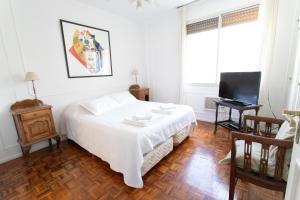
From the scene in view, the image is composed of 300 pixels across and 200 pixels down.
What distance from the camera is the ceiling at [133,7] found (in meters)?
2.91

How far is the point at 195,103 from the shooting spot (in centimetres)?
372

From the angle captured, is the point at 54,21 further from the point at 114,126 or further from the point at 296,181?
the point at 296,181

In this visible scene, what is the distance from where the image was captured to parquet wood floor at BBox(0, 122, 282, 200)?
1.54 m

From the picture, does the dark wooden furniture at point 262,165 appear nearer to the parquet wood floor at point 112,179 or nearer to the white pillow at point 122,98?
A: the parquet wood floor at point 112,179

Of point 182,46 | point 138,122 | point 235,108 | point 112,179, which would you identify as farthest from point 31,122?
point 182,46

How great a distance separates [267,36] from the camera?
8.34ft

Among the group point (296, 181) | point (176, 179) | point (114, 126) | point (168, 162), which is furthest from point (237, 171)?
point (114, 126)

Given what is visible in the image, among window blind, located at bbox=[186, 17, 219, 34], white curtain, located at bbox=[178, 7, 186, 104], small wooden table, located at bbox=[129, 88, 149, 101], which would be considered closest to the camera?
window blind, located at bbox=[186, 17, 219, 34]

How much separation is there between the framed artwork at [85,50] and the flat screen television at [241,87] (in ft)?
8.50

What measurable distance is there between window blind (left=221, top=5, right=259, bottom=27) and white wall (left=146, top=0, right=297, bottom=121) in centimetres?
→ 9

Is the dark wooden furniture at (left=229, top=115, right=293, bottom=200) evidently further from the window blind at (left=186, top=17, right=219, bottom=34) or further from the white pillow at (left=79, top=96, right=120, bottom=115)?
the window blind at (left=186, top=17, right=219, bottom=34)

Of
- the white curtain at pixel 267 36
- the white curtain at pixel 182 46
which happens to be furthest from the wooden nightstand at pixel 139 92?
the white curtain at pixel 267 36

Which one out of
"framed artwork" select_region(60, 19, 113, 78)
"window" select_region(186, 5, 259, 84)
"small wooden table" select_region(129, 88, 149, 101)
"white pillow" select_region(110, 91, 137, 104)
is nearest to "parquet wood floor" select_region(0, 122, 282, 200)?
"white pillow" select_region(110, 91, 137, 104)

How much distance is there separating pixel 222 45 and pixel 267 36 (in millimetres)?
786
